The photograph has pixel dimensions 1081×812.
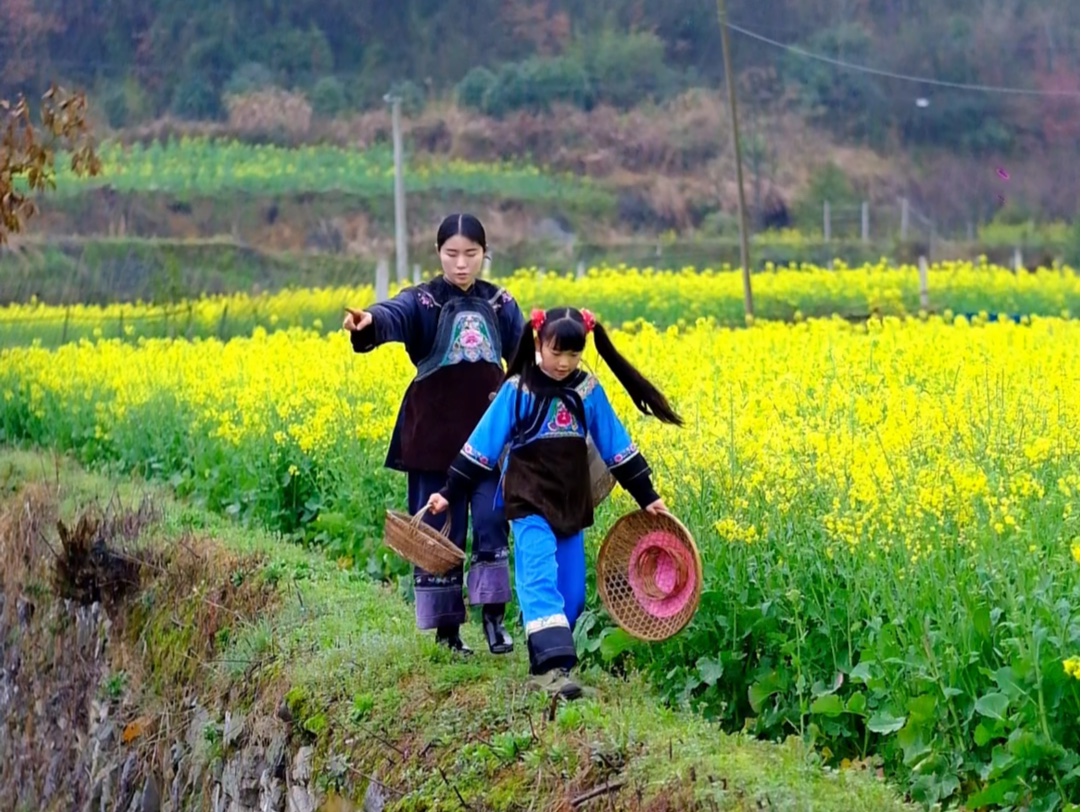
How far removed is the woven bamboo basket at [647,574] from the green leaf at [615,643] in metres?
0.40

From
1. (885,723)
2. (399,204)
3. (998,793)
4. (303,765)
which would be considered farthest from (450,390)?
(399,204)

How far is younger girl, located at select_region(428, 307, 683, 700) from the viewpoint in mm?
5551

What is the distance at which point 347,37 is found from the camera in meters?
27.1

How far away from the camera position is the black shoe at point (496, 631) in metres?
6.09

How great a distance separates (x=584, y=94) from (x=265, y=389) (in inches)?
789

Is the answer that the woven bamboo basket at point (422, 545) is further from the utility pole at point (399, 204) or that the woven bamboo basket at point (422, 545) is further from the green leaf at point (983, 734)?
the utility pole at point (399, 204)

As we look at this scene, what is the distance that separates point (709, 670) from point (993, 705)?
124 cm

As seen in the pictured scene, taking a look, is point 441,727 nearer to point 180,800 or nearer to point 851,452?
point 851,452

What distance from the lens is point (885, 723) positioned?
5.03m

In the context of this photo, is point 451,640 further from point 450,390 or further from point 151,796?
point 151,796

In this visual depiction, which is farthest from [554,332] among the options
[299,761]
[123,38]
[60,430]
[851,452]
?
[123,38]

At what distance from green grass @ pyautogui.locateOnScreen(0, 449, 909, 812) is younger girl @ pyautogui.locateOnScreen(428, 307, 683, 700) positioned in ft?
0.84

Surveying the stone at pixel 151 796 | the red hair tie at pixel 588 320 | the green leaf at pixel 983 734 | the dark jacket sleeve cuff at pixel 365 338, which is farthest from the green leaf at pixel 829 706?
the stone at pixel 151 796

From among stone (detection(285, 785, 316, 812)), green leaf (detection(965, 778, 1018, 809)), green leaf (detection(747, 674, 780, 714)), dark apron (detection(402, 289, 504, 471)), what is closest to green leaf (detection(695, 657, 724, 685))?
green leaf (detection(747, 674, 780, 714))
